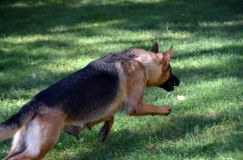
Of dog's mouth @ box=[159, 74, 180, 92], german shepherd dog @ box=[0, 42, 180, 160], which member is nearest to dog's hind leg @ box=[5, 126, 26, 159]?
german shepherd dog @ box=[0, 42, 180, 160]

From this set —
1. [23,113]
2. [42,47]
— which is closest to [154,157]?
[23,113]

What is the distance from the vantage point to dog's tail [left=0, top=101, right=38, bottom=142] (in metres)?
5.19

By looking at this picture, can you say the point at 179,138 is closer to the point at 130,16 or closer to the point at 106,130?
the point at 106,130

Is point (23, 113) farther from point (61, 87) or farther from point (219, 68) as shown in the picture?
point (219, 68)

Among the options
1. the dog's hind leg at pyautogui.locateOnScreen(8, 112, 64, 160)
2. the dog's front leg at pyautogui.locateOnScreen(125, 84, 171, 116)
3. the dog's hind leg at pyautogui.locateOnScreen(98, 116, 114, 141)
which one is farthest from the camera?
the dog's hind leg at pyautogui.locateOnScreen(98, 116, 114, 141)

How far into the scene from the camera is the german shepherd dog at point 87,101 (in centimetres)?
520

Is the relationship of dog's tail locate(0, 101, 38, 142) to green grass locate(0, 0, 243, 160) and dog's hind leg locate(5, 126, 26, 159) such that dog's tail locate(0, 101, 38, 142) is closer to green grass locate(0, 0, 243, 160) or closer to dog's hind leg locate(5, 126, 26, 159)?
dog's hind leg locate(5, 126, 26, 159)

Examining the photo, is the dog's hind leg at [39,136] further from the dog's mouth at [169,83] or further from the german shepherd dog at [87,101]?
the dog's mouth at [169,83]

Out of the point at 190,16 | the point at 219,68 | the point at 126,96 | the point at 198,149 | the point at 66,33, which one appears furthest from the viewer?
the point at 190,16

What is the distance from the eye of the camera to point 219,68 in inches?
348

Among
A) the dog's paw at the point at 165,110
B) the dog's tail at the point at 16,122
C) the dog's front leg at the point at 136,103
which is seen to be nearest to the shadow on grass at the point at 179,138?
the dog's paw at the point at 165,110

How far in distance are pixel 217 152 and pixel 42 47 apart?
7288mm

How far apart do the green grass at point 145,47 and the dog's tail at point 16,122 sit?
908 mm

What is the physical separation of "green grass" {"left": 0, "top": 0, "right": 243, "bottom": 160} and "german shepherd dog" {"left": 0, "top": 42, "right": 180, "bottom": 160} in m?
0.36
